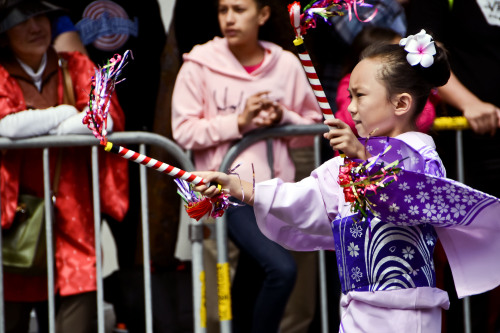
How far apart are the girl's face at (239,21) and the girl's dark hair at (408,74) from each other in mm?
1518

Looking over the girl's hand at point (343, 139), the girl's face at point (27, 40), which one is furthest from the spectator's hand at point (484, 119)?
the girl's face at point (27, 40)

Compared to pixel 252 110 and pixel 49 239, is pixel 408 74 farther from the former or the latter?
pixel 49 239

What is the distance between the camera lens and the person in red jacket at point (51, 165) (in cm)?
457

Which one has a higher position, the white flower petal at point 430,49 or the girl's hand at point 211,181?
the white flower petal at point 430,49

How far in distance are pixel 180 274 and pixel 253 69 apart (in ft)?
3.52

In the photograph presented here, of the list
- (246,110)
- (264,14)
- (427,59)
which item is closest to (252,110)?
(246,110)

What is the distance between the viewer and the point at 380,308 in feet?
11.0

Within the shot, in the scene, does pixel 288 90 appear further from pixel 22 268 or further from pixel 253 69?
pixel 22 268

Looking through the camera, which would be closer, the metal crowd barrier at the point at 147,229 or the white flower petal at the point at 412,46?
the white flower petal at the point at 412,46

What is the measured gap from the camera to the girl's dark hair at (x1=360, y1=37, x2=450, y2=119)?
11.2 feet

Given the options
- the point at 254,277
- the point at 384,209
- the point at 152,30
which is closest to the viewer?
the point at 384,209

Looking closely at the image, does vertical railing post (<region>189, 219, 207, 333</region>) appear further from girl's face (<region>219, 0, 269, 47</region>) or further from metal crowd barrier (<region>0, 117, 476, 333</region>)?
girl's face (<region>219, 0, 269, 47</region>)

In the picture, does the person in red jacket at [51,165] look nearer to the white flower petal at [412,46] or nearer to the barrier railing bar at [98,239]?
the barrier railing bar at [98,239]

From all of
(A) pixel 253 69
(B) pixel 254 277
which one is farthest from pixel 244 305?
(A) pixel 253 69
